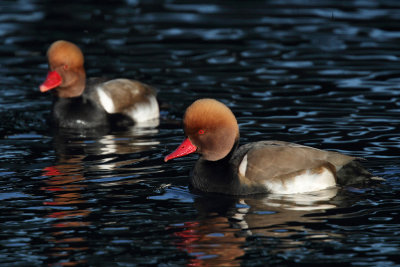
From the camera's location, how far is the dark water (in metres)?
6.53

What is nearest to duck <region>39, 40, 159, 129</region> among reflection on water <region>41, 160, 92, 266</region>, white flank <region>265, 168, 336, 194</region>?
reflection on water <region>41, 160, 92, 266</region>

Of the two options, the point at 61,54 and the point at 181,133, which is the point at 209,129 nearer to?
the point at 181,133

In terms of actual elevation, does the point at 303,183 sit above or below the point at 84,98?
below

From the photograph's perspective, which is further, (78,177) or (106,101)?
(106,101)

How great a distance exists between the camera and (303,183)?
305 inches

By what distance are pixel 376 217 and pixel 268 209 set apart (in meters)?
0.88

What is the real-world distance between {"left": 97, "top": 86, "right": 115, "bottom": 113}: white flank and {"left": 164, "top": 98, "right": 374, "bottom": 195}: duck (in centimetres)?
359

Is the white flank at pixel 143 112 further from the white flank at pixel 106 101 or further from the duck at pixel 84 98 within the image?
the white flank at pixel 106 101

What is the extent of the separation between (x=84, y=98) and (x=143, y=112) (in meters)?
0.78

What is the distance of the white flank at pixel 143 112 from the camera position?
1136 centimetres

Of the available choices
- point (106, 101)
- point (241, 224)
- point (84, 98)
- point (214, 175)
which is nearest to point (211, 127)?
point (214, 175)

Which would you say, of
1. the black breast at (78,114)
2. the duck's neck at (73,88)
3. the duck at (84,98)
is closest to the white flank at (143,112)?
the duck at (84,98)

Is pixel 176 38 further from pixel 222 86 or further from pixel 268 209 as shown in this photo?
pixel 268 209

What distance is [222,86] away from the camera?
1234 cm
